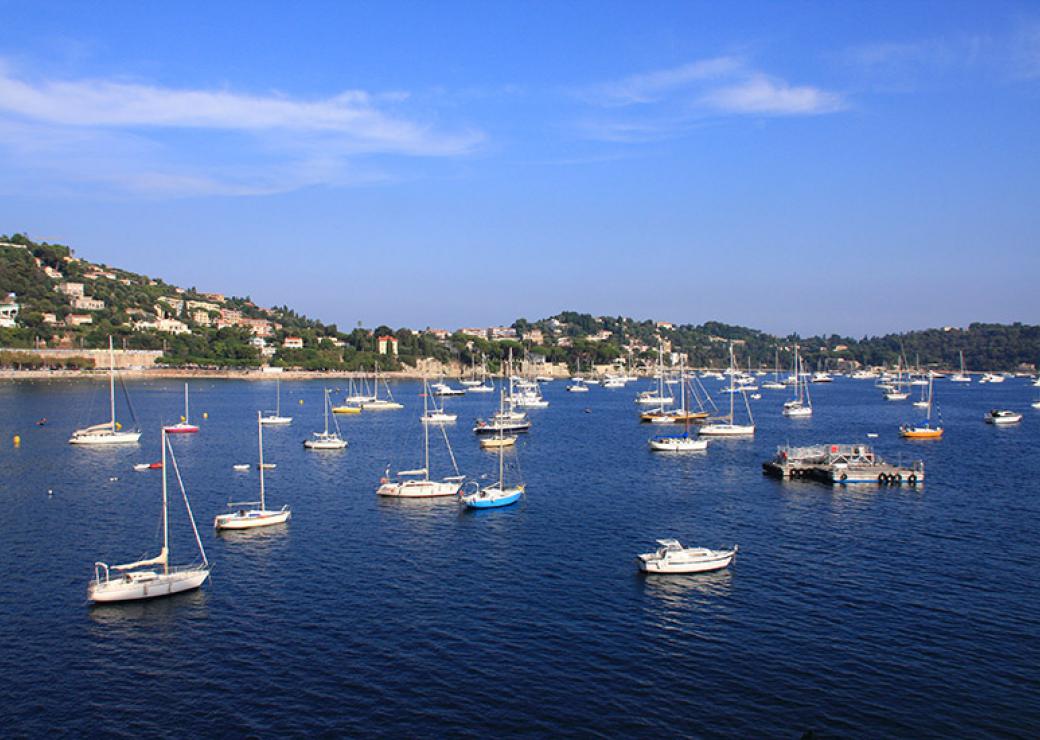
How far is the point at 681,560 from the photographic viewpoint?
35.9m

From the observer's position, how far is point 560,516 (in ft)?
158

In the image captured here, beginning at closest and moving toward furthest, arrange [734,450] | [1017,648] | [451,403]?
[1017,648] → [734,450] → [451,403]

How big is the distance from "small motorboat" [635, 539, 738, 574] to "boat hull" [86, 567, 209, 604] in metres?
19.2

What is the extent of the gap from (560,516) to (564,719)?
83.5ft

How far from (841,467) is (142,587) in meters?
48.7

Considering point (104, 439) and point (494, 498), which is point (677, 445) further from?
point (104, 439)

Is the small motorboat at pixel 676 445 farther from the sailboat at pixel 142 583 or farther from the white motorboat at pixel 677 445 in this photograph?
the sailboat at pixel 142 583

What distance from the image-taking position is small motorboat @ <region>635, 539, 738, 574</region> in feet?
117

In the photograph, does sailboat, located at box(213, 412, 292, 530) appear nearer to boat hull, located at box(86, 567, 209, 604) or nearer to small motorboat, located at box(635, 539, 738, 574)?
boat hull, located at box(86, 567, 209, 604)

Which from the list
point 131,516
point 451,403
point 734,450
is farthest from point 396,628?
point 451,403

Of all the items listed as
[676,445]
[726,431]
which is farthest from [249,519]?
[726,431]

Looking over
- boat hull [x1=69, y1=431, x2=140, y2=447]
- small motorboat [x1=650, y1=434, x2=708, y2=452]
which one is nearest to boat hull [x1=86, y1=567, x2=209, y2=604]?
boat hull [x1=69, y1=431, x2=140, y2=447]

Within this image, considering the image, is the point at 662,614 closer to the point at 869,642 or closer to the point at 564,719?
the point at 869,642

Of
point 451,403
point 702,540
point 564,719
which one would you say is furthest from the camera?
point 451,403
